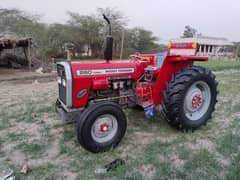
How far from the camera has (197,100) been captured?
8.73ft

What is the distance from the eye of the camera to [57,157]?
6.73 feet

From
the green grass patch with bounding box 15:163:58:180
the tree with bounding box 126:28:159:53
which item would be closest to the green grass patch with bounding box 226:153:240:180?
the green grass patch with bounding box 15:163:58:180

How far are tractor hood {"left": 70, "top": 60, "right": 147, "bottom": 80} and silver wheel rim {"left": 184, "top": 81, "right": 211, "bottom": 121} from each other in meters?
0.80

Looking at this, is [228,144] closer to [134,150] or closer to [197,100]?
[197,100]

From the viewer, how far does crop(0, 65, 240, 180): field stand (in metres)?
1.78

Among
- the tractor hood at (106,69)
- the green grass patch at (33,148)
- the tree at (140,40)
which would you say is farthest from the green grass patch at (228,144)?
the tree at (140,40)

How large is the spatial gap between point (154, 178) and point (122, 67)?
1.36 m

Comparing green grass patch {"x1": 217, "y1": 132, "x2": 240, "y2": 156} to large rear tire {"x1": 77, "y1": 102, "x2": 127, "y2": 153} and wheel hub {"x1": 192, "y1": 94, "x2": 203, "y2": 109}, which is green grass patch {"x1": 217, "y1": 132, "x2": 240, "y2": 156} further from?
large rear tire {"x1": 77, "y1": 102, "x2": 127, "y2": 153}

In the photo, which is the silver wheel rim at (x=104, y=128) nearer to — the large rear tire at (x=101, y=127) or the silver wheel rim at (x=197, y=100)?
the large rear tire at (x=101, y=127)

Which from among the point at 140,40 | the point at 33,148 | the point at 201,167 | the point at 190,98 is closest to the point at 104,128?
the point at 33,148

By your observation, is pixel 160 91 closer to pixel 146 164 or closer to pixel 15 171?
pixel 146 164

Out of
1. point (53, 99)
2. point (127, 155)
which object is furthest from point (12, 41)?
point (127, 155)

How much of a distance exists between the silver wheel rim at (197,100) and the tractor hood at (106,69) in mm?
798

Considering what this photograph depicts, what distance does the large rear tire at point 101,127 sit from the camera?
191 cm
